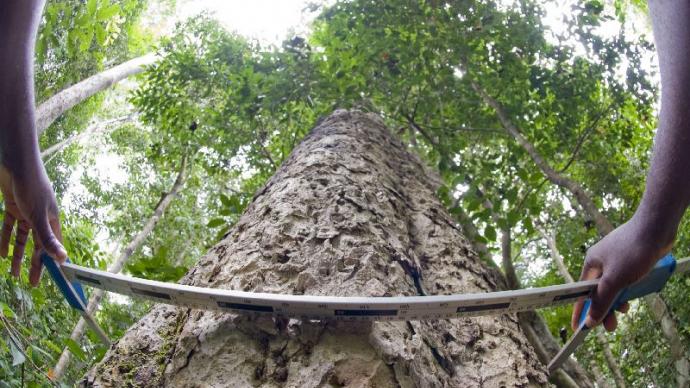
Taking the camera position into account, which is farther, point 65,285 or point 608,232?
point 608,232

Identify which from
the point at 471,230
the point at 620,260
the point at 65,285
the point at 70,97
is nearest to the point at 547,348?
the point at 471,230

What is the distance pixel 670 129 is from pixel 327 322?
72cm

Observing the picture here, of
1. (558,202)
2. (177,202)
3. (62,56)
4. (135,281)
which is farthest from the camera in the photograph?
(177,202)

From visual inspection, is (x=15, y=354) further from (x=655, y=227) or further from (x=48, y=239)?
(x=655, y=227)

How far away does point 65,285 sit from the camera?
113 centimetres

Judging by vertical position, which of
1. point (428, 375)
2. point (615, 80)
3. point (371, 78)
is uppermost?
point (371, 78)

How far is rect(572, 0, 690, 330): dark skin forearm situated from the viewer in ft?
2.45

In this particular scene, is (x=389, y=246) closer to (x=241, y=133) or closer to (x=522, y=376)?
(x=522, y=376)

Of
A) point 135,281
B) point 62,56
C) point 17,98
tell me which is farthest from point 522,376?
point 62,56

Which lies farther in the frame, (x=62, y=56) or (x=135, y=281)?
(x=62, y=56)

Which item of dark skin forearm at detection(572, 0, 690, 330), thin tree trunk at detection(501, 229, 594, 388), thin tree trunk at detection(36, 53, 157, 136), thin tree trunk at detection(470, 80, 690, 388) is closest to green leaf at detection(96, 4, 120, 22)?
dark skin forearm at detection(572, 0, 690, 330)

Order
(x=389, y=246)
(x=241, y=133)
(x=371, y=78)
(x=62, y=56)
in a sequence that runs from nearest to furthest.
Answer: (x=389, y=246)
(x=371, y=78)
(x=241, y=133)
(x=62, y=56)

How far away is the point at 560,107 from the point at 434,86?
1.15 metres

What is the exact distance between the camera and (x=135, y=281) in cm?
104
